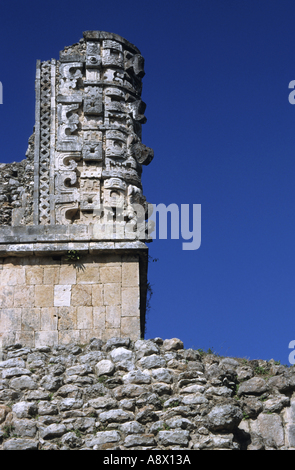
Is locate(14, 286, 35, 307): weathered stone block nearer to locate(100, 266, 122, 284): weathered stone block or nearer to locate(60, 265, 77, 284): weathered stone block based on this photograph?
locate(60, 265, 77, 284): weathered stone block

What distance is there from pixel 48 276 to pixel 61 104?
110 inches

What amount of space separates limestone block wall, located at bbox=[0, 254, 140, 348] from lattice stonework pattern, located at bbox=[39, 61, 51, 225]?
790 mm

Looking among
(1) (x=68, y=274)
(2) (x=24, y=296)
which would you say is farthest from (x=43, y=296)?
(1) (x=68, y=274)

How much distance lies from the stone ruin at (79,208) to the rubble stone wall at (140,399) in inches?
25.0

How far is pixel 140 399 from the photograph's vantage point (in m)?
8.27

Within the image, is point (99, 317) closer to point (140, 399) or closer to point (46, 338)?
point (46, 338)

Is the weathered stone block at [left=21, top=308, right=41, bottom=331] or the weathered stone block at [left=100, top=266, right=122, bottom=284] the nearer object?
the weathered stone block at [left=21, top=308, right=41, bottom=331]

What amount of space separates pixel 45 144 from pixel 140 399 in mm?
4500

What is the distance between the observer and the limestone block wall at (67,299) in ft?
32.2

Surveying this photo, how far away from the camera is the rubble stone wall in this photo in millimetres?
7898

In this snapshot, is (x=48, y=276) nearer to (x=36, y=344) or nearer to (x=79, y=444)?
(x=36, y=344)

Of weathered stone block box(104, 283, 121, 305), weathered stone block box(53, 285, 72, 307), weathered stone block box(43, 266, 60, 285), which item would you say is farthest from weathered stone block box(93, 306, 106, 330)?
weathered stone block box(43, 266, 60, 285)

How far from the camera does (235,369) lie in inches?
358

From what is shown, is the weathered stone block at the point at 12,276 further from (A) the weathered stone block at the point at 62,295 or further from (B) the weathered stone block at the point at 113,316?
(B) the weathered stone block at the point at 113,316
